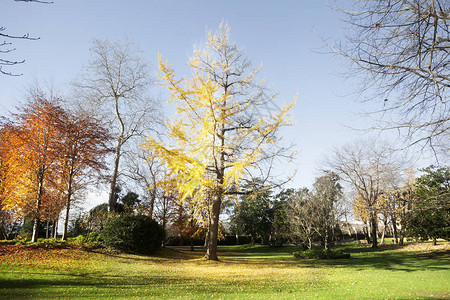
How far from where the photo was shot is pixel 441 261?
482 inches

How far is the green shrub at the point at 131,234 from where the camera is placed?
539 inches

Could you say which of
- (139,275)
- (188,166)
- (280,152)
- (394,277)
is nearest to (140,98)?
(188,166)

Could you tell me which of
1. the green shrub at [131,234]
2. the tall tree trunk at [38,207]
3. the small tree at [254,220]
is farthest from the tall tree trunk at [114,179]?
the small tree at [254,220]

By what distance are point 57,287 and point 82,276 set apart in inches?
61.6

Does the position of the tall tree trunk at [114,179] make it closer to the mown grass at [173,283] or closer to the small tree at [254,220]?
the mown grass at [173,283]

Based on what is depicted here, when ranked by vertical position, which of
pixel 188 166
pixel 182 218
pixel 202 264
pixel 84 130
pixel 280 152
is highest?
pixel 84 130

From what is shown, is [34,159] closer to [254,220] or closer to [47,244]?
[47,244]

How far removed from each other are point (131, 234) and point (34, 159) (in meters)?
5.85

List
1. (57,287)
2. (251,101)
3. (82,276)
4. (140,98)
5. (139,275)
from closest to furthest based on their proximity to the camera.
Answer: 1. (57,287)
2. (82,276)
3. (139,275)
4. (251,101)
5. (140,98)

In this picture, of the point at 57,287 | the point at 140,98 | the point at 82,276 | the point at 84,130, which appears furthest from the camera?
the point at 140,98

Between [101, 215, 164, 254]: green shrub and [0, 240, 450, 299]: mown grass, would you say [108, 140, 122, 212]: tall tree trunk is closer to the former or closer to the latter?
[101, 215, 164, 254]: green shrub

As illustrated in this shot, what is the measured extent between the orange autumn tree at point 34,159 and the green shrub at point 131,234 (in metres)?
2.89

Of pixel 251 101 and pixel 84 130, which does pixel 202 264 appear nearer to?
pixel 251 101

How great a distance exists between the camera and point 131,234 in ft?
45.0
